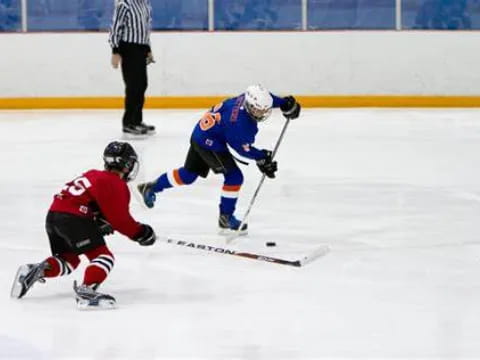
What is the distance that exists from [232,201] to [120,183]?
140 centimetres

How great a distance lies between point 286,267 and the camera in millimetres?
4723

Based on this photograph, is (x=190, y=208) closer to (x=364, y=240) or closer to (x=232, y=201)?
(x=232, y=201)

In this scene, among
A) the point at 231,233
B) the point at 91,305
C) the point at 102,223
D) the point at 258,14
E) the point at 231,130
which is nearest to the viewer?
the point at 91,305

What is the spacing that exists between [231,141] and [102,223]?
1.24 m

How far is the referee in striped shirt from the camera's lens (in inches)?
365

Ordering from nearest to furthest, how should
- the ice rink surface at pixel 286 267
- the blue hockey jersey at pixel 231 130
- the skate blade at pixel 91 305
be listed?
1. the ice rink surface at pixel 286 267
2. the skate blade at pixel 91 305
3. the blue hockey jersey at pixel 231 130

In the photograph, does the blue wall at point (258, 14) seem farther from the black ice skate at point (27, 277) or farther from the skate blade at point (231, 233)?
the black ice skate at point (27, 277)

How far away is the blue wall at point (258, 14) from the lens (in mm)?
11914

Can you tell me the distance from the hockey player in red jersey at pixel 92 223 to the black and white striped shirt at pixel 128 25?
17.0 ft

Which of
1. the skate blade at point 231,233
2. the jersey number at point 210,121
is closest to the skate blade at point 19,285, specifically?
the skate blade at point 231,233

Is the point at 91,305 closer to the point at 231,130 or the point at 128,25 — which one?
the point at 231,130

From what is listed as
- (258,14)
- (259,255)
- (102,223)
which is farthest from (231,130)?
(258,14)

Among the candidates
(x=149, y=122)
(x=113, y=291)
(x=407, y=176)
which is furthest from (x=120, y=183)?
(x=149, y=122)

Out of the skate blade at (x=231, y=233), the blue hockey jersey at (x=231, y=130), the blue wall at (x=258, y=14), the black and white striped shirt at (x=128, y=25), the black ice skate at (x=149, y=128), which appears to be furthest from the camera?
the blue wall at (x=258, y=14)
